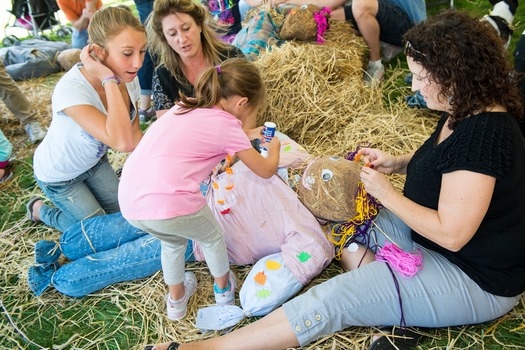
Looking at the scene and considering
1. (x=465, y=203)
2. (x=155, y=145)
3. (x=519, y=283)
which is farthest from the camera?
(x=155, y=145)

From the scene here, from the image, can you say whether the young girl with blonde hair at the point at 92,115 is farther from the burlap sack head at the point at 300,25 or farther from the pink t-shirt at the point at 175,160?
the burlap sack head at the point at 300,25

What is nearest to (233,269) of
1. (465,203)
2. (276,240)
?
(276,240)

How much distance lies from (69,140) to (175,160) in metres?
0.95

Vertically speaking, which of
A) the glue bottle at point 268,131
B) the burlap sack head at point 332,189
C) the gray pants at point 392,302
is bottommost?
the gray pants at point 392,302

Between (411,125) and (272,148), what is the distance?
5.16 ft

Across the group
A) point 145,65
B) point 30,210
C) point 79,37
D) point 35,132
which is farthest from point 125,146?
point 79,37

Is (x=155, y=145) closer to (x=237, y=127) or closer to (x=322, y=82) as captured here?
(x=237, y=127)

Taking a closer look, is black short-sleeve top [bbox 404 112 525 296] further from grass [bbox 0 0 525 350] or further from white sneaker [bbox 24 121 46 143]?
white sneaker [bbox 24 121 46 143]

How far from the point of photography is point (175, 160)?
188cm

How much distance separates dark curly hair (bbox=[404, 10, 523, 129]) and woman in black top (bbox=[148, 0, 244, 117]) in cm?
170

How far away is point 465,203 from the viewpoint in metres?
1.56

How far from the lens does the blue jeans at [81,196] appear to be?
2666 mm

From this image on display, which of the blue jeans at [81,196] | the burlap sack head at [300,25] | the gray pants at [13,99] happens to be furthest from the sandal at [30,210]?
the burlap sack head at [300,25]

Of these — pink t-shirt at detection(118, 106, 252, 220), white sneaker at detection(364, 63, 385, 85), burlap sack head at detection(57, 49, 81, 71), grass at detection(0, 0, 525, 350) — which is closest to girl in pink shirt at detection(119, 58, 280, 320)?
pink t-shirt at detection(118, 106, 252, 220)
